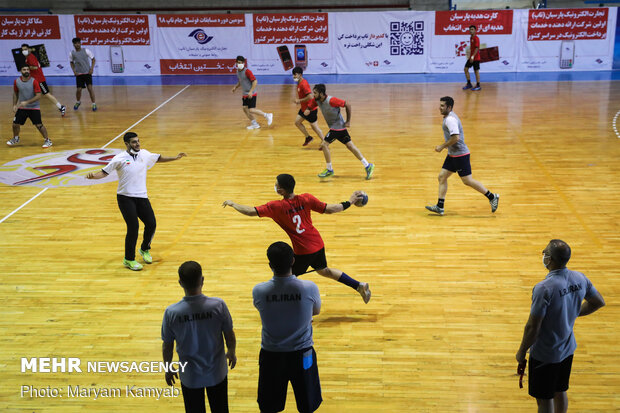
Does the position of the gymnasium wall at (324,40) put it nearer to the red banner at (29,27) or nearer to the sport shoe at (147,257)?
the red banner at (29,27)

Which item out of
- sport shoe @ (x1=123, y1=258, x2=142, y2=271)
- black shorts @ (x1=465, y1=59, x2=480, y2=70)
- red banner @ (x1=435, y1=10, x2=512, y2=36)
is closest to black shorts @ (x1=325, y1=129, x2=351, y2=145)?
sport shoe @ (x1=123, y1=258, x2=142, y2=271)

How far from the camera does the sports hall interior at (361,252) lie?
5652 millimetres

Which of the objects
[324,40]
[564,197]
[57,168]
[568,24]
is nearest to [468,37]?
[568,24]

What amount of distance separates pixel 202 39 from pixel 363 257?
18.3 meters

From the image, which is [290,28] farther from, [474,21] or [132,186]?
[132,186]

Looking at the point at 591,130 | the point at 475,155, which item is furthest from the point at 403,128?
the point at 591,130

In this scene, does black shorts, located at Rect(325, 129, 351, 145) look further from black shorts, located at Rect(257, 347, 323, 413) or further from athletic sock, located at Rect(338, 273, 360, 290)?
black shorts, located at Rect(257, 347, 323, 413)

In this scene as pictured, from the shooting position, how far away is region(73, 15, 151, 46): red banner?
79.3ft

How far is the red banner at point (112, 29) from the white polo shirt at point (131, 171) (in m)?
18.2

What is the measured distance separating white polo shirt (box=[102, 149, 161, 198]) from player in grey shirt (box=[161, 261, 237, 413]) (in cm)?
384

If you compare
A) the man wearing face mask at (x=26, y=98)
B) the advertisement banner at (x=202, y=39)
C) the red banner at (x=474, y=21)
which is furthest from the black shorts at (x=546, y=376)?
the advertisement banner at (x=202, y=39)

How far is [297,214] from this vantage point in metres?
6.09

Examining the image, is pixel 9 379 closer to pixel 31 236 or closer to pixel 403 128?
pixel 31 236

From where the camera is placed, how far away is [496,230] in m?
9.02
